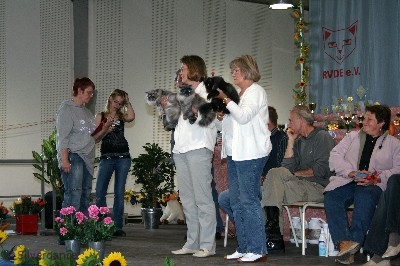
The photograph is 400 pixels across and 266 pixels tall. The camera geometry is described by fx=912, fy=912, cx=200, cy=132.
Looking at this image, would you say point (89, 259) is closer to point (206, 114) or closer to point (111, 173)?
point (206, 114)

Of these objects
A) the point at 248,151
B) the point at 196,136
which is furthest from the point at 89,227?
the point at 248,151

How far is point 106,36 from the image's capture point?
1327 centimetres

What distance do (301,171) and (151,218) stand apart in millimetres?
3125

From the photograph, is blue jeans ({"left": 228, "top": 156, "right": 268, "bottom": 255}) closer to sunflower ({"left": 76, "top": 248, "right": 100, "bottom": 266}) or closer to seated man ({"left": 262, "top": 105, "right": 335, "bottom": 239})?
seated man ({"left": 262, "top": 105, "right": 335, "bottom": 239})

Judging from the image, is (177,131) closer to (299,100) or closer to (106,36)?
(299,100)

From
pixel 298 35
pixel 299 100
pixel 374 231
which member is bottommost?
pixel 374 231

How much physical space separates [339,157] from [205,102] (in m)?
1.00

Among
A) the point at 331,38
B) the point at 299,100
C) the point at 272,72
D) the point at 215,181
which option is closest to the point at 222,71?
the point at 272,72

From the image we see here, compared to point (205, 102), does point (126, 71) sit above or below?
above

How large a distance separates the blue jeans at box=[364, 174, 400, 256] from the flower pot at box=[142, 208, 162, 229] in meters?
4.23

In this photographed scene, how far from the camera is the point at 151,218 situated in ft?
31.4

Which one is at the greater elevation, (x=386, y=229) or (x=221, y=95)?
(x=221, y=95)

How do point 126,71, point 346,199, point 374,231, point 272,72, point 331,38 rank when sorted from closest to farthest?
point 374,231
point 346,199
point 331,38
point 126,71
point 272,72

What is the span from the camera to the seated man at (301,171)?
6652 millimetres
